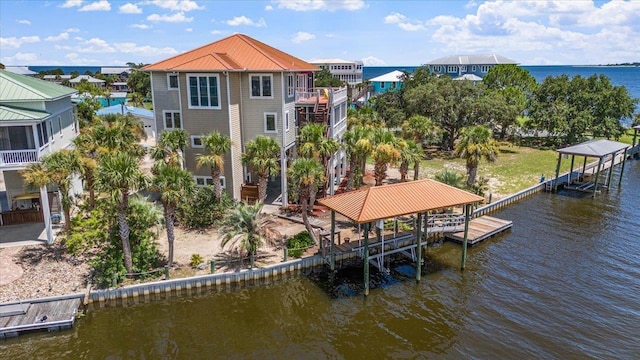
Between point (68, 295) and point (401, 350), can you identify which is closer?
point (401, 350)

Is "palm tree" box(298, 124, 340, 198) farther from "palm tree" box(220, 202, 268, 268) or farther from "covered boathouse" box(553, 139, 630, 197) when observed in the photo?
"covered boathouse" box(553, 139, 630, 197)

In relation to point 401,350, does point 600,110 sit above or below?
above

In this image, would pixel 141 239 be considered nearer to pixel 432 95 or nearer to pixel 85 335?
pixel 85 335

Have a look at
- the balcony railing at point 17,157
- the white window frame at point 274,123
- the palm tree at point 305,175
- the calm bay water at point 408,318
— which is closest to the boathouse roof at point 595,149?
the calm bay water at point 408,318

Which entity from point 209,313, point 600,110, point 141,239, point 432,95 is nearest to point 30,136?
point 141,239

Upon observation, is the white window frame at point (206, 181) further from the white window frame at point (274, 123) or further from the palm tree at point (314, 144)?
the palm tree at point (314, 144)

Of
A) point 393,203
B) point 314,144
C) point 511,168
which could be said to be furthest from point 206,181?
point 511,168

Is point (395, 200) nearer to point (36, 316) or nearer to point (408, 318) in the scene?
point (408, 318)
